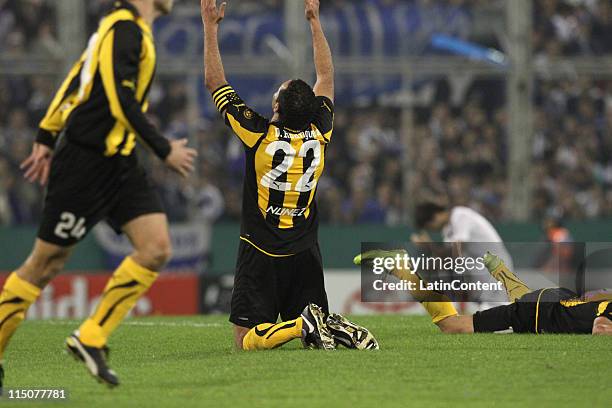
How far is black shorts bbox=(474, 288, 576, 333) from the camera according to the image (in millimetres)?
9617

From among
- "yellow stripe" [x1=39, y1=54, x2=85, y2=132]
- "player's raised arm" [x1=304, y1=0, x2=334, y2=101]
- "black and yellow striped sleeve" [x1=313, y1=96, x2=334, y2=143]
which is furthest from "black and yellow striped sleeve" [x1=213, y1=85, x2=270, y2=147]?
"yellow stripe" [x1=39, y1=54, x2=85, y2=132]

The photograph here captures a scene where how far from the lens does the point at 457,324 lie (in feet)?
32.5

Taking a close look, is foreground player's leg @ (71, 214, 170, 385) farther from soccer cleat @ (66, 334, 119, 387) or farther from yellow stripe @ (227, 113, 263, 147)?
yellow stripe @ (227, 113, 263, 147)

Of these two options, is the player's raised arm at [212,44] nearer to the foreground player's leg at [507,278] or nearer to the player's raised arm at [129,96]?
the player's raised arm at [129,96]

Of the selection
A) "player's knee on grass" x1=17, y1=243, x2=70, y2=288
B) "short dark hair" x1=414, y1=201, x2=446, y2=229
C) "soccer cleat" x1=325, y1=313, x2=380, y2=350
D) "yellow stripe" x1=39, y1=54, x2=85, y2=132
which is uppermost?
"yellow stripe" x1=39, y1=54, x2=85, y2=132

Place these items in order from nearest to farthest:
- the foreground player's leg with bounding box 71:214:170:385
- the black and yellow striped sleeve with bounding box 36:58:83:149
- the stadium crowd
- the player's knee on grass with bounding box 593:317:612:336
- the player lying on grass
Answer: the foreground player's leg with bounding box 71:214:170:385 < the black and yellow striped sleeve with bounding box 36:58:83:149 < the player's knee on grass with bounding box 593:317:612:336 < the player lying on grass < the stadium crowd

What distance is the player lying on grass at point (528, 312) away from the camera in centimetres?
953

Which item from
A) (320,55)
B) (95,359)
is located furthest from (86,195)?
(320,55)

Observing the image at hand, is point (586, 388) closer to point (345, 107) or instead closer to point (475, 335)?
point (475, 335)

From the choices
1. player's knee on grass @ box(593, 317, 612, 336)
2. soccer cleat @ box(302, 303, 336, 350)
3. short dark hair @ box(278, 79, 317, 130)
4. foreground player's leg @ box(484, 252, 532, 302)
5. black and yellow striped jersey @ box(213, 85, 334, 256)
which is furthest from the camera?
foreground player's leg @ box(484, 252, 532, 302)

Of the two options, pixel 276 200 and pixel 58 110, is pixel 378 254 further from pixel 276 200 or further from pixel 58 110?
pixel 58 110

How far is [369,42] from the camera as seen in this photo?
67.3 feet

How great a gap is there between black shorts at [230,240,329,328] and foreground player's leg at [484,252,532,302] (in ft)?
5.51

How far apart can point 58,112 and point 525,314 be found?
4.36 m
